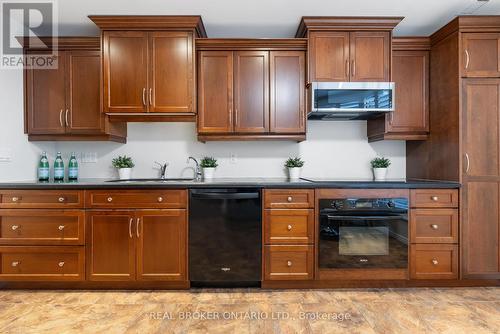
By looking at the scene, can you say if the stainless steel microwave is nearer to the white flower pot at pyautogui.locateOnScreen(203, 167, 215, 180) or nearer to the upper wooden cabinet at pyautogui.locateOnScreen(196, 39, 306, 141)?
the upper wooden cabinet at pyautogui.locateOnScreen(196, 39, 306, 141)

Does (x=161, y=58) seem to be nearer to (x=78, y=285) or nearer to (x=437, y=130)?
(x=78, y=285)

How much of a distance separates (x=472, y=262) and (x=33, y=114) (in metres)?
4.25

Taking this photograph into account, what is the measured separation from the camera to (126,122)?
126 inches

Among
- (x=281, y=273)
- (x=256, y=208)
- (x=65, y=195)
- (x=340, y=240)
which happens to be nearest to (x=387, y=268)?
(x=340, y=240)

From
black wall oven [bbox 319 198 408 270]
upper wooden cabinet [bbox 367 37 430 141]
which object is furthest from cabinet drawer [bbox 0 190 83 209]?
upper wooden cabinet [bbox 367 37 430 141]

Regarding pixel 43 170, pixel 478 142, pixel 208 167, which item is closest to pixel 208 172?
pixel 208 167

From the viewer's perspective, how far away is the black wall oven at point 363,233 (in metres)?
2.53

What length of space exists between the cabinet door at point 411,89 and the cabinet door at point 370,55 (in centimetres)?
20

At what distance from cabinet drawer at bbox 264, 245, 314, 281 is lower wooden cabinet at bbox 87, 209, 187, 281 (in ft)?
2.38

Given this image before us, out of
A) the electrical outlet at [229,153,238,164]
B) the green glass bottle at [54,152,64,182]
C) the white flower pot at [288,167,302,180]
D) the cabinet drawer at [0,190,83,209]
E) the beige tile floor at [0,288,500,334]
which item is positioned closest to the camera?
the beige tile floor at [0,288,500,334]

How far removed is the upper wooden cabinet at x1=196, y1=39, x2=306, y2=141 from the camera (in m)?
2.86

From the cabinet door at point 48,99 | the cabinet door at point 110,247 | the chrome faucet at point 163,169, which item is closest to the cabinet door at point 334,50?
the chrome faucet at point 163,169

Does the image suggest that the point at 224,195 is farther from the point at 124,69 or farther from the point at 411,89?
the point at 411,89

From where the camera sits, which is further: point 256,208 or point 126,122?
point 126,122
